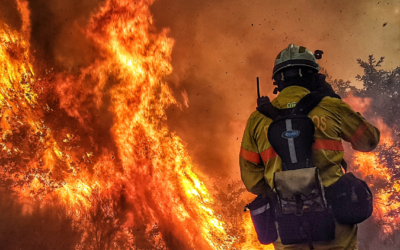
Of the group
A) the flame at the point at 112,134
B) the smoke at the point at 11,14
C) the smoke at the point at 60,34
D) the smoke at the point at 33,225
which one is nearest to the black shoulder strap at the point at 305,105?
the flame at the point at 112,134

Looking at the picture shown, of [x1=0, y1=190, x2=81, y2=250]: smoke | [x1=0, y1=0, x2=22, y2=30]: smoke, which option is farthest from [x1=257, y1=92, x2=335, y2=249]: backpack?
[x1=0, y1=190, x2=81, y2=250]: smoke

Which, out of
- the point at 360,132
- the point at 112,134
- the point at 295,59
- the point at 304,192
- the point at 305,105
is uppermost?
the point at 112,134

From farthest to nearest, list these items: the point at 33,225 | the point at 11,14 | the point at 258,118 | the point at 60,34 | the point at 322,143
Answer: the point at 33,225, the point at 60,34, the point at 11,14, the point at 258,118, the point at 322,143

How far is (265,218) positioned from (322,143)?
29.6 inches

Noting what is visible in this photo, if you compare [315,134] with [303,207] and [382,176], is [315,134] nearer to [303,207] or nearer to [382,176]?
[303,207]

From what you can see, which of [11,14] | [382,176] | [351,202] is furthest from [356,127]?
[382,176]

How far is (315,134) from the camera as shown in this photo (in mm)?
2359

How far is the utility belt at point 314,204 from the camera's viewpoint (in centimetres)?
213

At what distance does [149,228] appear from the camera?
16031 millimetres

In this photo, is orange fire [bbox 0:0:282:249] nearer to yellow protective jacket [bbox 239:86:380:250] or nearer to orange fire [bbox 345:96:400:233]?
orange fire [bbox 345:96:400:233]

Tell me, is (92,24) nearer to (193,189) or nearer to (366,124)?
(193,189)

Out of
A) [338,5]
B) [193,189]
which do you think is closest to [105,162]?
[193,189]

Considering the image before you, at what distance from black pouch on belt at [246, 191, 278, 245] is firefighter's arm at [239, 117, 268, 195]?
208 millimetres

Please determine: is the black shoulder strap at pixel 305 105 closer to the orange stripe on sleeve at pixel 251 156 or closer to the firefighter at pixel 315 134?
the firefighter at pixel 315 134
